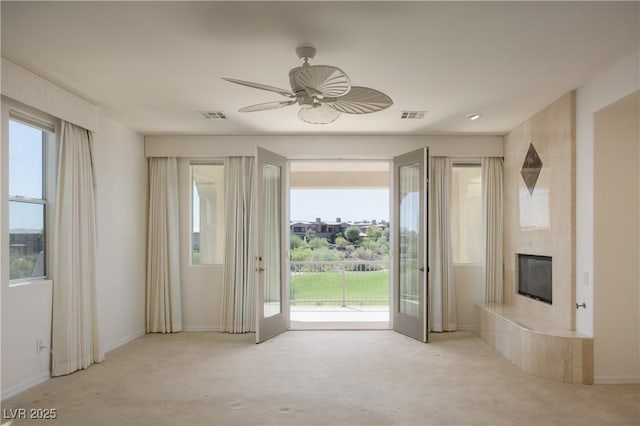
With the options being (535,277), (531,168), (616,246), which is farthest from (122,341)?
A: (616,246)

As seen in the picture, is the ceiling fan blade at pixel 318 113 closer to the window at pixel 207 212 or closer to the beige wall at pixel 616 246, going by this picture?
the beige wall at pixel 616 246

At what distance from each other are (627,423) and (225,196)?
4862mm

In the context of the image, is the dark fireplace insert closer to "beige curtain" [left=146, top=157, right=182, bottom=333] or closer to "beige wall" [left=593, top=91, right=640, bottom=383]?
"beige wall" [left=593, top=91, right=640, bottom=383]

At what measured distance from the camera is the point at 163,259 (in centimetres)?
602

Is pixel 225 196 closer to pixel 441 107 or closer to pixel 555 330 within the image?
pixel 441 107

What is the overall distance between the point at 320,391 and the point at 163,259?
3.21 meters

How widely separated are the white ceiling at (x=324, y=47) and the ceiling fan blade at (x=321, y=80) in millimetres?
317

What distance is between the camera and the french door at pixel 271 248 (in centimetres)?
549


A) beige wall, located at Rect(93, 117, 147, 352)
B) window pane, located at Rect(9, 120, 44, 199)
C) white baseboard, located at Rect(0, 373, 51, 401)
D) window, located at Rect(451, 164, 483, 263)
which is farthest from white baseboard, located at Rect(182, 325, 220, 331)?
window, located at Rect(451, 164, 483, 263)

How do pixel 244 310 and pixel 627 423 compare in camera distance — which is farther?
pixel 244 310

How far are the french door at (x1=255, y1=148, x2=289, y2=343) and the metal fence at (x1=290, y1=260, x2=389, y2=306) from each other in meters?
1.36

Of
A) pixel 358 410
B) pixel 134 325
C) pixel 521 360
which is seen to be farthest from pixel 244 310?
pixel 521 360

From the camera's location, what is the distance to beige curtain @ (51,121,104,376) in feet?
13.5

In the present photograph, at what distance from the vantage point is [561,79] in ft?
12.6
